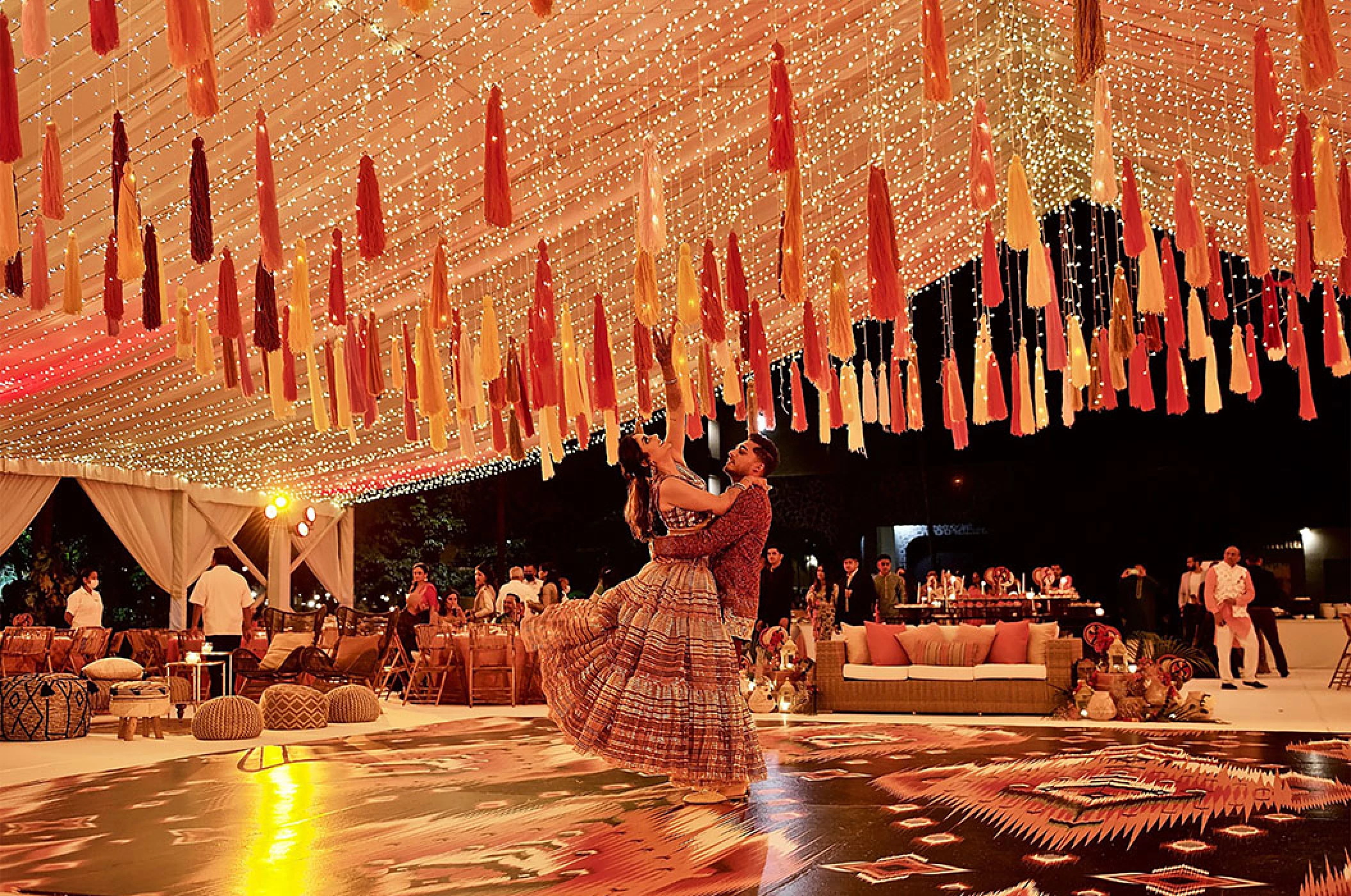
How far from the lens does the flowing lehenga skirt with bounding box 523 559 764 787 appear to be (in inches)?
199

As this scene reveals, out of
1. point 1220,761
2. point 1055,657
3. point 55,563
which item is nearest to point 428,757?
point 1220,761

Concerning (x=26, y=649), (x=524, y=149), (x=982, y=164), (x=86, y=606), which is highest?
(x=524, y=149)

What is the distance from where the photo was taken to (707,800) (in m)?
5.24

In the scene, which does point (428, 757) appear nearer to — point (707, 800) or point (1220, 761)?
point (707, 800)

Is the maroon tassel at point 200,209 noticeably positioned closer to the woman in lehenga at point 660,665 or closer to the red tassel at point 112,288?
the red tassel at point 112,288

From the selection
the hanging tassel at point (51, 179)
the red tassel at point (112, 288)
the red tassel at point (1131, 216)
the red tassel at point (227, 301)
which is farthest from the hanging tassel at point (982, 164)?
the red tassel at point (112, 288)

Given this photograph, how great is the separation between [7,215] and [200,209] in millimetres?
676

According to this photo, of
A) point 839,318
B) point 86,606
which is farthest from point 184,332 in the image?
point 86,606

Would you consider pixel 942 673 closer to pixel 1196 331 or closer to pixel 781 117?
pixel 1196 331

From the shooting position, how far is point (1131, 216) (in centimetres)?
600

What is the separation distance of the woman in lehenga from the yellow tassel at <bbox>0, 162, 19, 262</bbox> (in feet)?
8.16

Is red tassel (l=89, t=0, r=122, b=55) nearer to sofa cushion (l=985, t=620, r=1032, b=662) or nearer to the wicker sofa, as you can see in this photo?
the wicker sofa

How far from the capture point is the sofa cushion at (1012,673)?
9.84 meters

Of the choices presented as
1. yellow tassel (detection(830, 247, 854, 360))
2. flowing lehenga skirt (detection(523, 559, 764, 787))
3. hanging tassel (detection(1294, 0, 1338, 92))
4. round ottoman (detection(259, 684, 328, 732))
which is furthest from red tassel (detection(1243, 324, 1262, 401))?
round ottoman (detection(259, 684, 328, 732))
